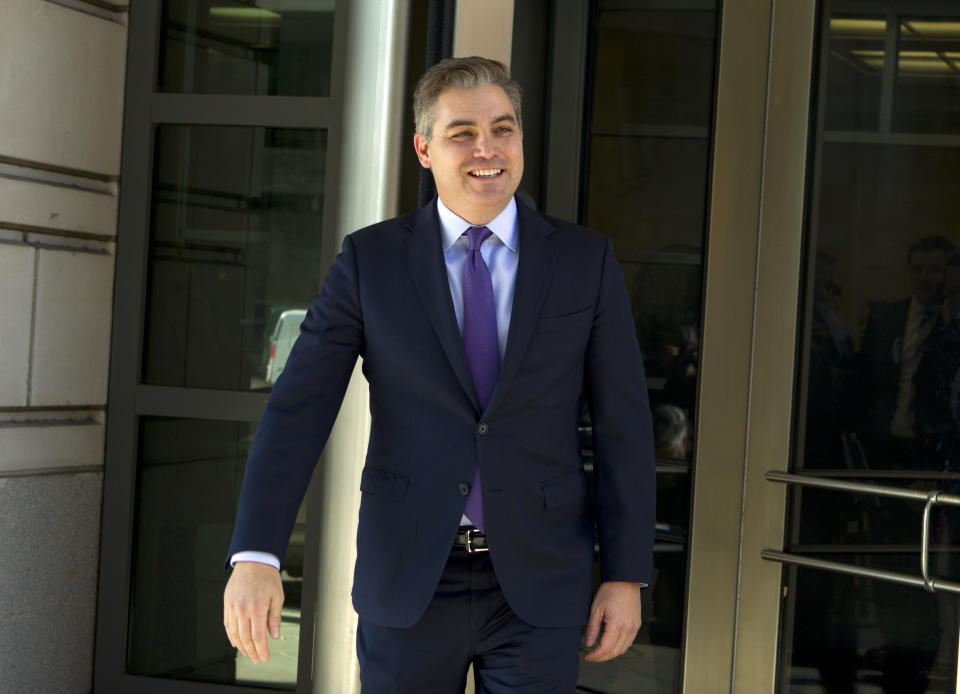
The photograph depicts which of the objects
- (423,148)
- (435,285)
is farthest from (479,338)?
(423,148)

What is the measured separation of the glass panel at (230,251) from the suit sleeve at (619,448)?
7.90 ft

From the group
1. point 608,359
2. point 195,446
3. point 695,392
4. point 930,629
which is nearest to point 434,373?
point 608,359

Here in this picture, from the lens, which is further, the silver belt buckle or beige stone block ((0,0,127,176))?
beige stone block ((0,0,127,176))

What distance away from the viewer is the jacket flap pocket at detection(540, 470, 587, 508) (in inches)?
92.8

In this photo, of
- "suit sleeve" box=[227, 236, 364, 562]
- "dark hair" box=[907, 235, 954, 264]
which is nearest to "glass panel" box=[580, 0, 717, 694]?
"dark hair" box=[907, 235, 954, 264]

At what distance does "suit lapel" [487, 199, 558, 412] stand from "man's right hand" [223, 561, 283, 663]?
54cm

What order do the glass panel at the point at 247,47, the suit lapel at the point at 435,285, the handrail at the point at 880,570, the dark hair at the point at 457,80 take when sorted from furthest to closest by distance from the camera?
the glass panel at the point at 247,47 < the handrail at the point at 880,570 < the dark hair at the point at 457,80 < the suit lapel at the point at 435,285

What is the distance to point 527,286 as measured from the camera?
239 centimetres

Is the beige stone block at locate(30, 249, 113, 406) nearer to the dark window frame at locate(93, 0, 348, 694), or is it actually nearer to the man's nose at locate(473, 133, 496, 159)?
the dark window frame at locate(93, 0, 348, 694)

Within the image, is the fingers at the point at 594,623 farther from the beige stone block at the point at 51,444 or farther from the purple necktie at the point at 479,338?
the beige stone block at the point at 51,444

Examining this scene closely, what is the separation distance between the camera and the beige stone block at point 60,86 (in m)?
4.52

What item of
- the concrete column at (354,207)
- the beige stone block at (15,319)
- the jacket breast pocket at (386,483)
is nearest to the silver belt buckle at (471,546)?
the jacket breast pocket at (386,483)

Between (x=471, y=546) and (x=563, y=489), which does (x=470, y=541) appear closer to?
(x=471, y=546)

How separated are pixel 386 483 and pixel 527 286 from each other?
0.49 metres
